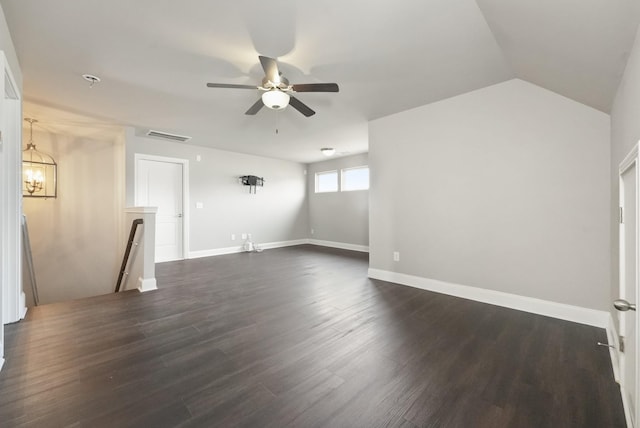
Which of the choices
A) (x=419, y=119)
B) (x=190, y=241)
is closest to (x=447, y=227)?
(x=419, y=119)

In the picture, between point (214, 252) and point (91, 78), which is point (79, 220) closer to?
point (214, 252)

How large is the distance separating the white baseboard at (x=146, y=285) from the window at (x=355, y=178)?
4898 millimetres

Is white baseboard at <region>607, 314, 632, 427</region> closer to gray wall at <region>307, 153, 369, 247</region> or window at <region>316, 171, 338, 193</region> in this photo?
gray wall at <region>307, 153, 369, 247</region>

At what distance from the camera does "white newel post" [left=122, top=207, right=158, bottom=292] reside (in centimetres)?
350

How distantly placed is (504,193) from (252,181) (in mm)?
5373

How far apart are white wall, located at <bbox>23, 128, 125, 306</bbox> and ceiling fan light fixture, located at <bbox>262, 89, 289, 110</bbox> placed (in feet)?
12.6

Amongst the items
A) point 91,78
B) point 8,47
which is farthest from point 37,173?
point 8,47

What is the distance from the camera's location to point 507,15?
1752 millimetres

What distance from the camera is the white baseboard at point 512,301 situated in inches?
95.3

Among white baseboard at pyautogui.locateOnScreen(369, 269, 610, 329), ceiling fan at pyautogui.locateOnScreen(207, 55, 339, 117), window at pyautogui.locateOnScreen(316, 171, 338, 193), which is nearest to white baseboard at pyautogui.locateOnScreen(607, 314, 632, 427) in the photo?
white baseboard at pyautogui.locateOnScreen(369, 269, 610, 329)

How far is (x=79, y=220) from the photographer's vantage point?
5035 millimetres

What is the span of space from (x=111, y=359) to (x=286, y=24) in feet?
9.36

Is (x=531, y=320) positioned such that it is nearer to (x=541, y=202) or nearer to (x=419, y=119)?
(x=541, y=202)

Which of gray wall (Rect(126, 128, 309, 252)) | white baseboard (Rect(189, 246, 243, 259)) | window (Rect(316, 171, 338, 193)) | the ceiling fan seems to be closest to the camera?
the ceiling fan
